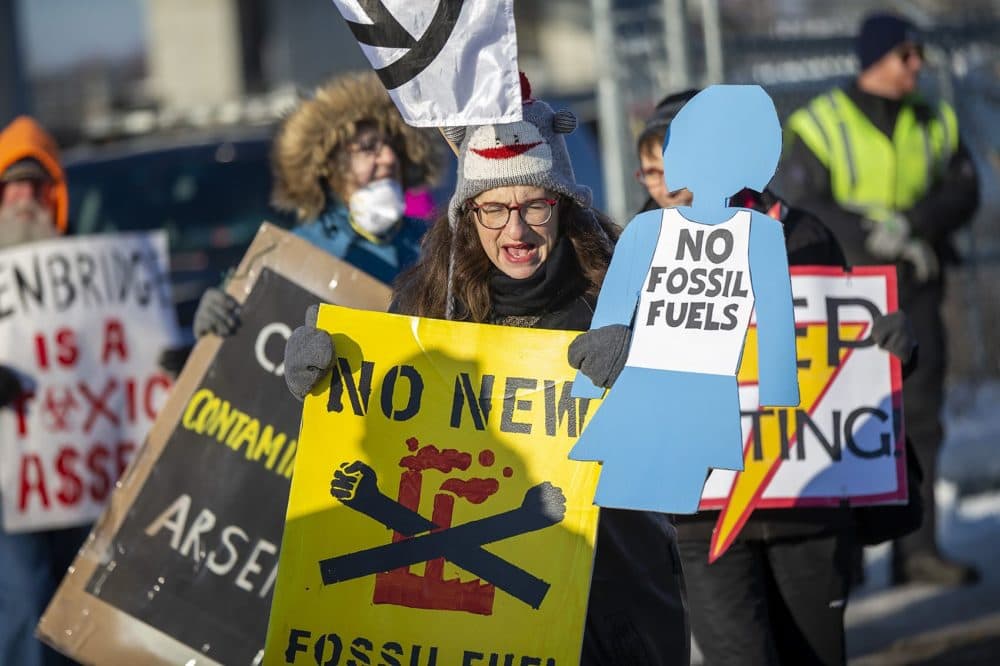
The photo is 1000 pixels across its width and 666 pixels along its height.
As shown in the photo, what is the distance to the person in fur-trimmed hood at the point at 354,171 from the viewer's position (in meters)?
5.28

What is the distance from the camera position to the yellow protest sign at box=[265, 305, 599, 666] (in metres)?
3.51

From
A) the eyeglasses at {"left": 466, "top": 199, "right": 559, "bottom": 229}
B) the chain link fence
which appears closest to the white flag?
the eyeglasses at {"left": 466, "top": 199, "right": 559, "bottom": 229}

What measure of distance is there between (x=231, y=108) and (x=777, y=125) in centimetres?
1782

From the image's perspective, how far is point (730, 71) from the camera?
8.73 m

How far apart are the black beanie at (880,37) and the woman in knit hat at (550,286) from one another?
136 inches

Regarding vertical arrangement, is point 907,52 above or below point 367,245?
above

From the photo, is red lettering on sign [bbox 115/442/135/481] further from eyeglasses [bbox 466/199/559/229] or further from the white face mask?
eyeglasses [bbox 466/199/559/229]

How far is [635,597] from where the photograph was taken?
3646mm

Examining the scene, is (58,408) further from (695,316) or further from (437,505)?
(695,316)

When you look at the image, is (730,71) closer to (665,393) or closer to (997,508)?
(997,508)

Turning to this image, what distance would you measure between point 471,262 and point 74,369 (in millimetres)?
2571

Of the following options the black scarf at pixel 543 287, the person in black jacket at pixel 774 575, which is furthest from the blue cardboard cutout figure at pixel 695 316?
the person in black jacket at pixel 774 575

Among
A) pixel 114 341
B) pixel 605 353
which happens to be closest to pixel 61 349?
pixel 114 341

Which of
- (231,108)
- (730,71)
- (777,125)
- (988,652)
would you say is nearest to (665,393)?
(777,125)
